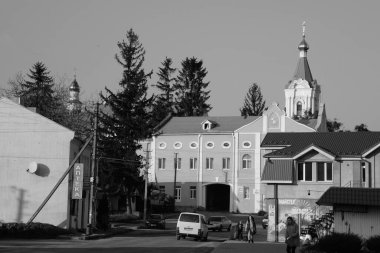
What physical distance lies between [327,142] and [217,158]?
132ft

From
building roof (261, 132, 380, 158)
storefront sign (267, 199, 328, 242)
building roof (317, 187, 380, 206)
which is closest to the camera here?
building roof (317, 187, 380, 206)

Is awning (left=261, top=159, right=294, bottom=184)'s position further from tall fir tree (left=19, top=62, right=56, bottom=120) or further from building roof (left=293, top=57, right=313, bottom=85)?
building roof (left=293, top=57, right=313, bottom=85)

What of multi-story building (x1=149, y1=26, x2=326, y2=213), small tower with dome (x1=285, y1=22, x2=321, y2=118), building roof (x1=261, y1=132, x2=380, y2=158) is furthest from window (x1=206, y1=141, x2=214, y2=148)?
building roof (x1=261, y1=132, x2=380, y2=158)

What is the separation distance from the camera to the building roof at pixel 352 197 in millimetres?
32625

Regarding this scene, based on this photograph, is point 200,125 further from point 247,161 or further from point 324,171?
point 324,171

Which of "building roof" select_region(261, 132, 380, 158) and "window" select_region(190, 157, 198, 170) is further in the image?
"window" select_region(190, 157, 198, 170)

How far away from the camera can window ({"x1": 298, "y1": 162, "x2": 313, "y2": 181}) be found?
4225 centimetres

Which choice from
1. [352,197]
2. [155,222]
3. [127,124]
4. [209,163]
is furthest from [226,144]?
[352,197]

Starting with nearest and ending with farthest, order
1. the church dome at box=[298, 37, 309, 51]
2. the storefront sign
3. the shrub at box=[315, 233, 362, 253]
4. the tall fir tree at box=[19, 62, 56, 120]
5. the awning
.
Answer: the shrub at box=[315, 233, 362, 253] → the storefront sign → the awning → the tall fir tree at box=[19, 62, 56, 120] → the church dome at box=[298, 37, 309, 51]

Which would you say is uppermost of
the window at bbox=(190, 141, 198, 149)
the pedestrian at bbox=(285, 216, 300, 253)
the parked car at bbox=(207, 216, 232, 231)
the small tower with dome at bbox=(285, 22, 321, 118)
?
the small tower with dome at bbox=(285, 22, 321, 118)

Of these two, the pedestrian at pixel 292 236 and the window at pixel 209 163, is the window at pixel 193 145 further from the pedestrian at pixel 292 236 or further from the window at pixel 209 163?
the pedestrian at pixel 292 236

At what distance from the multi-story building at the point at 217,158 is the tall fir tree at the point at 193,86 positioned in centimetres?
2301

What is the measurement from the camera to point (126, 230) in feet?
164

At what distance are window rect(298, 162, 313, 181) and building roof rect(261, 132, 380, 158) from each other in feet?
3.53
